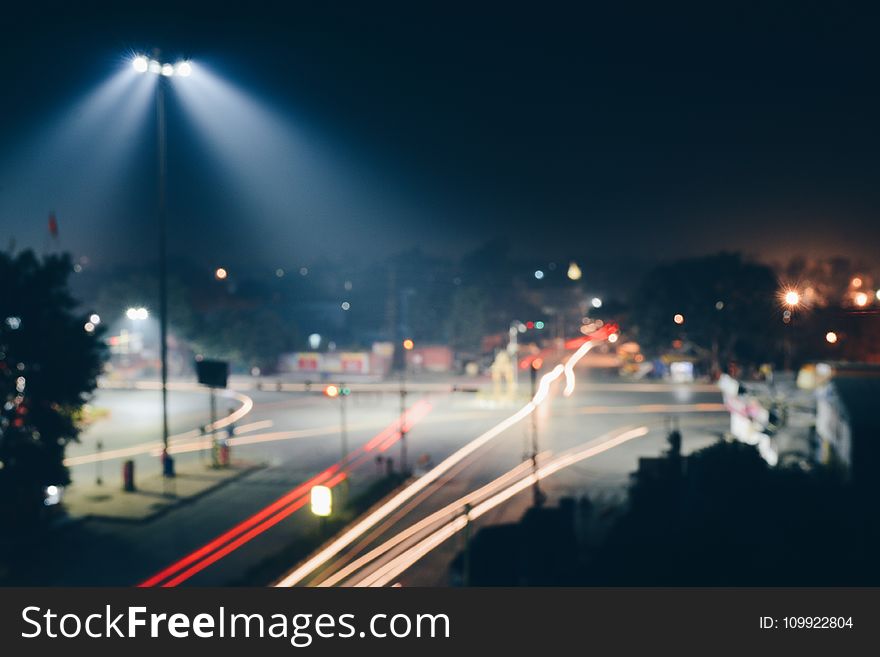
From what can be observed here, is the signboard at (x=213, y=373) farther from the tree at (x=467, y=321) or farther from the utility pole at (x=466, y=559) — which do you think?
the tree at (x=467, y=321)

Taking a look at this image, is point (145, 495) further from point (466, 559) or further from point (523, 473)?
point (523, 473)

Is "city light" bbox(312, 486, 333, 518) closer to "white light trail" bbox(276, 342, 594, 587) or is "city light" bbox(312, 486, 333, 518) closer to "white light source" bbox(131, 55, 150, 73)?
"white light trail" bbox(276, 342, 594, 587)

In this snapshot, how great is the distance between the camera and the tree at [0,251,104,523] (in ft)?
57.7

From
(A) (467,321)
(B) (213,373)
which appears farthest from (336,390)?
(A) (467,321)

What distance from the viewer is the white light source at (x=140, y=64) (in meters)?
20.7

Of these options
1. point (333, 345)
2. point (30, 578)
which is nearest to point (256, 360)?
point (333, 345)

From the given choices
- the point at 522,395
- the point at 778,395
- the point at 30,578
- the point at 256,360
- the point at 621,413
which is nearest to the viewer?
the point at 30,578

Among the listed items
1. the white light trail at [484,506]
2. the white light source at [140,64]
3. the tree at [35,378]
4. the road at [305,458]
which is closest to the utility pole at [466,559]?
the white light trail at [484,506]

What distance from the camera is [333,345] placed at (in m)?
69.0

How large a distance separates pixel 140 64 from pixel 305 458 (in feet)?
55.3

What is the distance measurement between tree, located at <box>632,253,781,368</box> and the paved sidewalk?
4228 cm

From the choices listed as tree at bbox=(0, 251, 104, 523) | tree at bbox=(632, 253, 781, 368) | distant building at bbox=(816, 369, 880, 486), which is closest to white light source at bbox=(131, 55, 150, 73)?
tree at bbox=(0, 251, 104, 523)

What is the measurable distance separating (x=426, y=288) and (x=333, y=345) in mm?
13958

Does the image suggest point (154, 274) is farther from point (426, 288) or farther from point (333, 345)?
→ point (426, 288)
